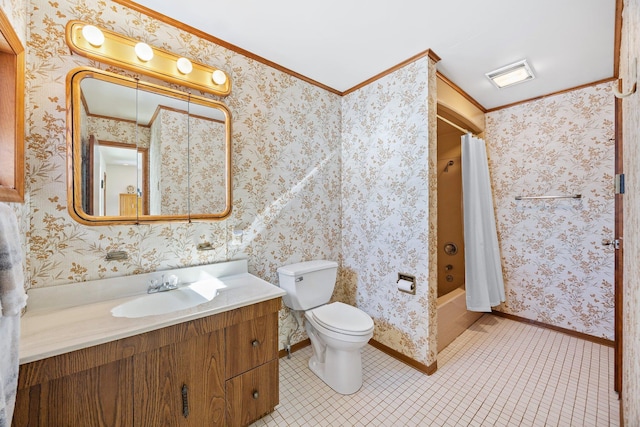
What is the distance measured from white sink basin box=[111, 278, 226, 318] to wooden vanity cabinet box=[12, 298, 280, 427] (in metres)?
0.20

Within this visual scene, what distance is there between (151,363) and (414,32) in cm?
231

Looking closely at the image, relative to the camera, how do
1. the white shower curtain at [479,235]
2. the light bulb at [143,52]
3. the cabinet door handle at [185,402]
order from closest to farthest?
the cabinet door handle at [185,402] < the light bulb at [143,52] < the white shower curtain at [479,235]

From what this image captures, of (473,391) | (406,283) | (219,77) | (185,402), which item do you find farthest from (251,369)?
(219,77)

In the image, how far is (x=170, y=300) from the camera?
1.38m

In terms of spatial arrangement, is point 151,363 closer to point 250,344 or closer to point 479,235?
point 250,344

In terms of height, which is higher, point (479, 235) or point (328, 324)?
point (479, 235)

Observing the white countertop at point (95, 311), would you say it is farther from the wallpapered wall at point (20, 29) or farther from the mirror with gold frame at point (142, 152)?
the mirror with gold frame at point (142, 152)

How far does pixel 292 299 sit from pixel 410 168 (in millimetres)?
1346

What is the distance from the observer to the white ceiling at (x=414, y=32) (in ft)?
4.59

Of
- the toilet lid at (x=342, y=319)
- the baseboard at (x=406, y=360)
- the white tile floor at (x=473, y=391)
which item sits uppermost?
the toilet lid at (x=342, y=319)

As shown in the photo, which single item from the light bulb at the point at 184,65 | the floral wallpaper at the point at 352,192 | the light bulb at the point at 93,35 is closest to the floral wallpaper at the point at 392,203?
the floral wallpaper at the point at 352,192

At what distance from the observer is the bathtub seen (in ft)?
6.84

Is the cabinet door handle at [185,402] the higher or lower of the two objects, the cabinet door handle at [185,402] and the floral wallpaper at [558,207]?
the lower

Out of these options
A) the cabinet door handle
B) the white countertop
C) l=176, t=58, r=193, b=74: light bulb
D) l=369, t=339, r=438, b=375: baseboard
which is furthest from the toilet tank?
l=176, t=58, r=193, b=74: light bulb
